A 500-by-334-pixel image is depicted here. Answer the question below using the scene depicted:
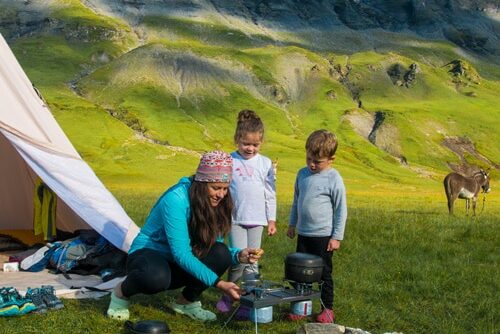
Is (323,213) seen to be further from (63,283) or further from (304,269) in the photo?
(63,283)

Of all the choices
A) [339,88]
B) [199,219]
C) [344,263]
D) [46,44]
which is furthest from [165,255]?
[46,44]

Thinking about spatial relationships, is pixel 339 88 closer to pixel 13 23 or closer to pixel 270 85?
pixel 270 85

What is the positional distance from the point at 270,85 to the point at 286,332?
→ 13527 cm

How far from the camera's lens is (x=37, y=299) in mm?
6875

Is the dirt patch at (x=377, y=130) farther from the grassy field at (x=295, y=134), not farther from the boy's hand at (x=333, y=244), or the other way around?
the boy's hand at (x=333, y=244)

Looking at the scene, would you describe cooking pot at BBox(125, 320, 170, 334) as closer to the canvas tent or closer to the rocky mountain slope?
the canvas tent

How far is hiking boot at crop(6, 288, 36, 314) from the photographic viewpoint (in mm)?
6594

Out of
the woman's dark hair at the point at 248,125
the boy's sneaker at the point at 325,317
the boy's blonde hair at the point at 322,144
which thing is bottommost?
the boy's sneaker at the point at 325,317

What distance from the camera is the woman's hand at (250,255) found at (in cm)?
577

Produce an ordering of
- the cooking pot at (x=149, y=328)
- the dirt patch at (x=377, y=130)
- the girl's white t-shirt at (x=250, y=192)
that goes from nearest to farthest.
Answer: the cooking pot at (x=149, y=328) → the girl's white t-shirt at (x=250, y=192) → the dirt patch at (x=377, y=130)

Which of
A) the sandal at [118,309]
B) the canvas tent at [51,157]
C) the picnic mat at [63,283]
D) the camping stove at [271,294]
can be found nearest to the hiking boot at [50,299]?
the picnic mat at [63,283]

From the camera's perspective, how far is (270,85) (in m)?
140

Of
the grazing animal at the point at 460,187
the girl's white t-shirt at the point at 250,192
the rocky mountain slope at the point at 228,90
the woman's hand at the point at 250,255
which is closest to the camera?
the woman's hand at the point at 250,255

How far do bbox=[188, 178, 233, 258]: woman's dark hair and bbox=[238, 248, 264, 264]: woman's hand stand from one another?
0.30 metres
